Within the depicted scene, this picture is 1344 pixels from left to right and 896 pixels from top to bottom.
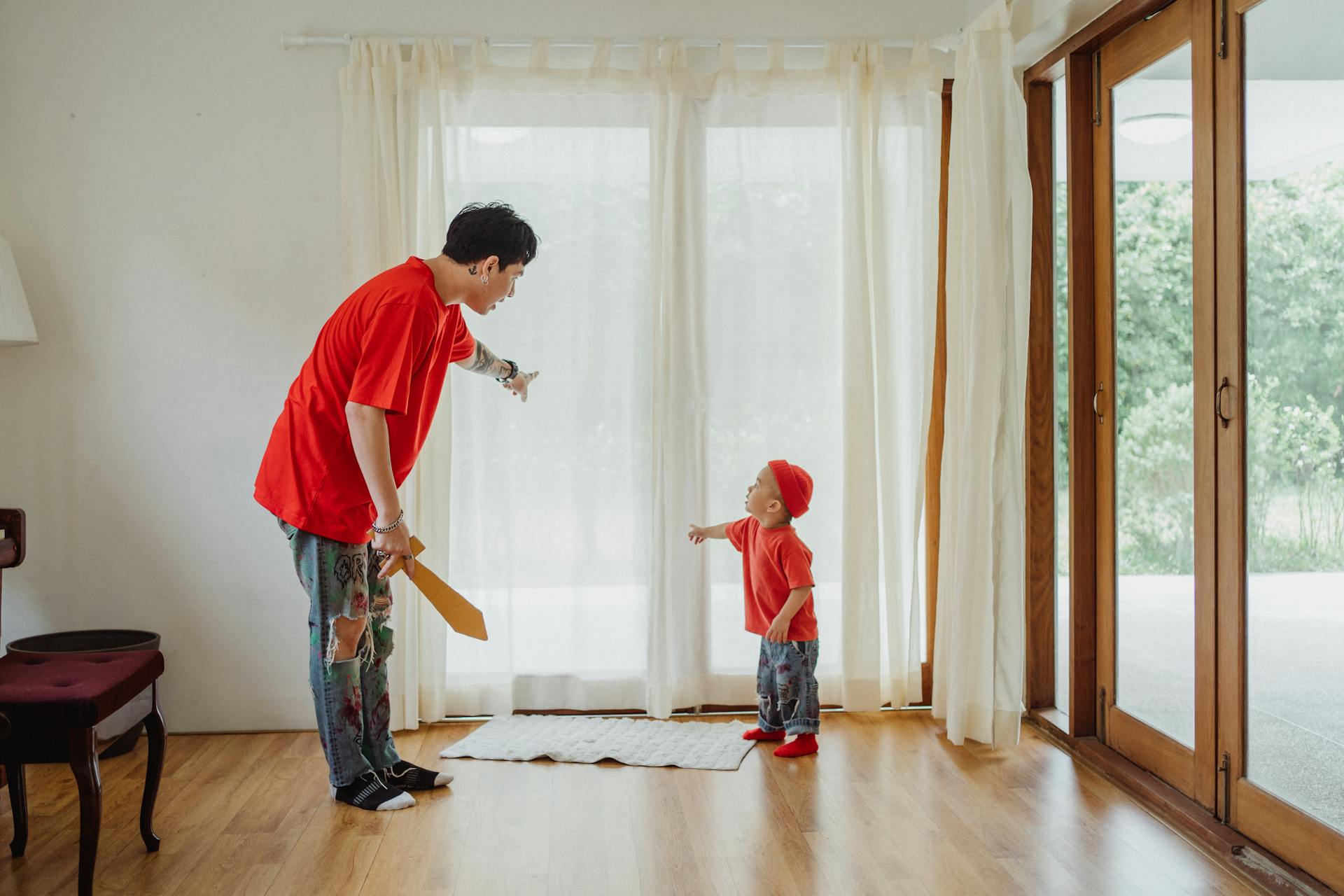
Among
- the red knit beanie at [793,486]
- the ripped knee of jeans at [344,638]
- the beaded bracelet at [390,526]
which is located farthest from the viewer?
the red knit beanie at [793,486]

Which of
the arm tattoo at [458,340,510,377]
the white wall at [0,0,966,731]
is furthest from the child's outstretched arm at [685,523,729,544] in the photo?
the white wall at [0,0,966,731]

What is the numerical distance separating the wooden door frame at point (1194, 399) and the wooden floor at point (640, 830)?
174 mm

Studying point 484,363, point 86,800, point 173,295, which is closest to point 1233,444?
point 484,363

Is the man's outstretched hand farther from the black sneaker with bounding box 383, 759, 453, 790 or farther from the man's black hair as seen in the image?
the black sneaker with bounding box 383, 759, 453, 790

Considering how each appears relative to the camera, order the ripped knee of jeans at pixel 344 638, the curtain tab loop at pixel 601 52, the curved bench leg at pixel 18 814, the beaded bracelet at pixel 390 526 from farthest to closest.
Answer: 1. the curtain tab loop at pixel 601 52
2. the ripped knee of jeans at pixel 344 638
3. the beaded bracelet at pixel 390 526
4. the curved bench leg at pixel 18 814

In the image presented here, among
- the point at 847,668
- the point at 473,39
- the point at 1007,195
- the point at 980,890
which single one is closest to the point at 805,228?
the point at 1007,195

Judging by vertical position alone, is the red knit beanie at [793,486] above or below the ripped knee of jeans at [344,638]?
above

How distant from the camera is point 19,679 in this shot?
2.12m

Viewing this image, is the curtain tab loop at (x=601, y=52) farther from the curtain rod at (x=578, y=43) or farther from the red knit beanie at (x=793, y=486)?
the red knit beanie at (x=793, y=486)

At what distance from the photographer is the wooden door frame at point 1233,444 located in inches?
90.4

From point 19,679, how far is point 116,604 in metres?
1.14

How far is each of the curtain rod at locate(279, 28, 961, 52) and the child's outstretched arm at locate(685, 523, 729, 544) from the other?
1522 millimetres

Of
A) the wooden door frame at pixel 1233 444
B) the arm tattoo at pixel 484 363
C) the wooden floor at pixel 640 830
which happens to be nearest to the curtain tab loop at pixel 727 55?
the arm tattoo at pixel 484 363

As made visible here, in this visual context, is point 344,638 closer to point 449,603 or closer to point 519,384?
point 449,603
